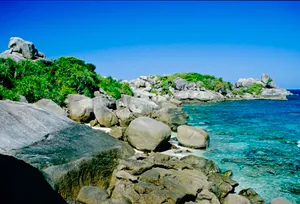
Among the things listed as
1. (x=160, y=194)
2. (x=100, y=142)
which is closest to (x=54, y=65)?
(x=100, y=142)

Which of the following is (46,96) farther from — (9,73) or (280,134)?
(280,134)

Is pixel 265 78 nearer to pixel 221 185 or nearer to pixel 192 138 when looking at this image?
pixel 192 138

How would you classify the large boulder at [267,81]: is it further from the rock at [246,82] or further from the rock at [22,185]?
the rock at [22,185]

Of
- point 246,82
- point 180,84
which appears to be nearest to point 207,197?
point 180,84

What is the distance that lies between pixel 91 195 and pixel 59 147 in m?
2.43

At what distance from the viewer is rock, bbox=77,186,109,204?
805 cm

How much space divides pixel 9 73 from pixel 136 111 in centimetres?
1342

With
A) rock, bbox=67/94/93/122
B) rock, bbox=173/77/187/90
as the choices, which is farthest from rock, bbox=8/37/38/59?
rock, bbox=173/77/187/90

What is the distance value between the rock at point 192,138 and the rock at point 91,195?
10503mm

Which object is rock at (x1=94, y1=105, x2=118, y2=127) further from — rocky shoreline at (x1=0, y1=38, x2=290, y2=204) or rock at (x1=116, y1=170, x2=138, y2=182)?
rock at (x1=116, y1=170, x2=138, y2=182)

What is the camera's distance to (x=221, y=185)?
11.4 m

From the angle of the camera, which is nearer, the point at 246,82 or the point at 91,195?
the point at 91,195

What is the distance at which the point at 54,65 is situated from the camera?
36.0m

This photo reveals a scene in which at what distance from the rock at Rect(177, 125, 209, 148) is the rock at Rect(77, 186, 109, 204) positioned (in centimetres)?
1050
